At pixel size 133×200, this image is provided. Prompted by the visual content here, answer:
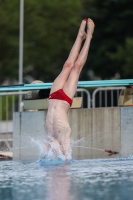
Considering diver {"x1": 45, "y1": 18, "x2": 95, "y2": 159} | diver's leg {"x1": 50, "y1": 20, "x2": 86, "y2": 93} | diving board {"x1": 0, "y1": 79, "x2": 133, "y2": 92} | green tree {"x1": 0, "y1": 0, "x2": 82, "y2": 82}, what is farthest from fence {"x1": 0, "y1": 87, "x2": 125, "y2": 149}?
green tree {"x1": 0, "y1": 0, "x2": 82, "y2": 82}

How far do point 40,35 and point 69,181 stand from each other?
1617 inches

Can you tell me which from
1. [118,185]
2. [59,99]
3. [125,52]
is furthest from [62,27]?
[118,185]

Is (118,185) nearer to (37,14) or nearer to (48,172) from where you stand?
(48,172)

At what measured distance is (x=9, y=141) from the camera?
18.4 m

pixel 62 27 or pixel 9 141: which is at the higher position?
pixel 62 27

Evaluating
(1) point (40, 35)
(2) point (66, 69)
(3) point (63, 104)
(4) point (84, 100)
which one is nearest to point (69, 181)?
(3) point (63, 104)

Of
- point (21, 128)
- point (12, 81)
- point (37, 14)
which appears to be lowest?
point (21, 128)

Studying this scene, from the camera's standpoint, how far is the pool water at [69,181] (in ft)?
28.2

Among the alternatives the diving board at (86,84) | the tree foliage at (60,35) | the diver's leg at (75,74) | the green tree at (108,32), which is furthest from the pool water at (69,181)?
the green tree at (108,32)

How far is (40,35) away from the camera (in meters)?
50.5

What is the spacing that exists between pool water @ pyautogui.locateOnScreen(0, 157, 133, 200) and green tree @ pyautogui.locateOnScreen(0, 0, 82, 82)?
36651mm

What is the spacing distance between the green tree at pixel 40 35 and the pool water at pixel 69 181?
36.7 metres

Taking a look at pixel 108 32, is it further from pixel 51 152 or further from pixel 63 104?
pixel 51 152

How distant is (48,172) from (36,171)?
0.81 ft
